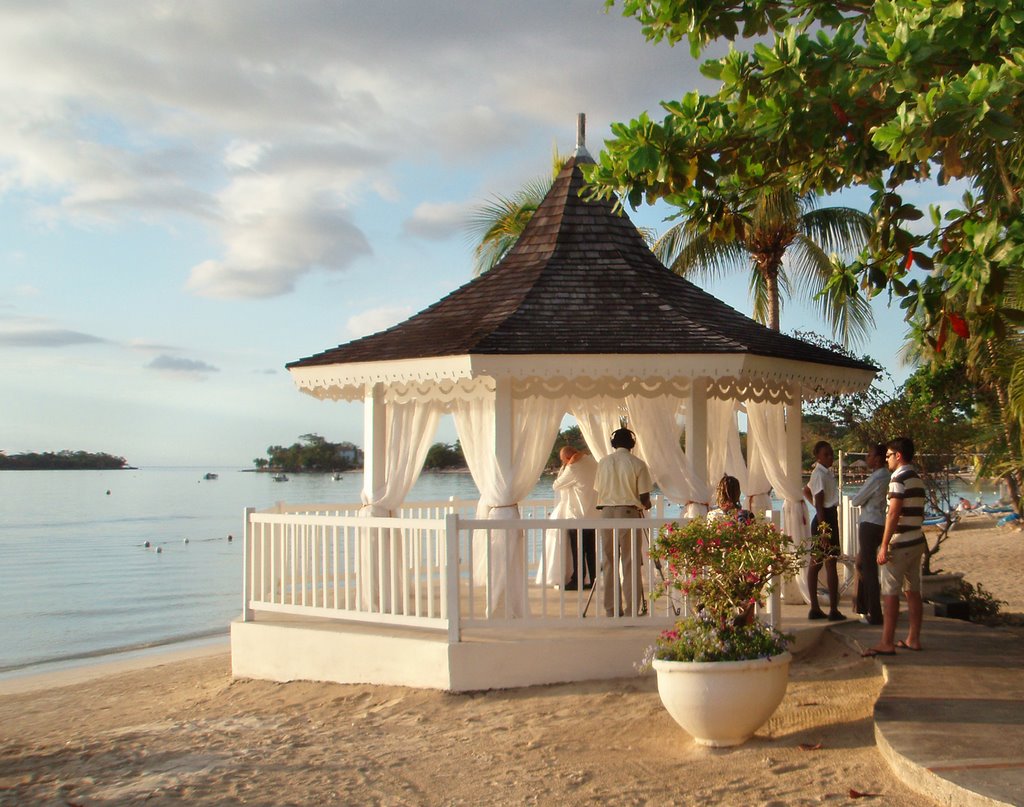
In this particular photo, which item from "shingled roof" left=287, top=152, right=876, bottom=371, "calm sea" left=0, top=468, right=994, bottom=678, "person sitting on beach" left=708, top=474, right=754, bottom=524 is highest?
"shingled roof" left=287, top=152, right=876, bottom=371

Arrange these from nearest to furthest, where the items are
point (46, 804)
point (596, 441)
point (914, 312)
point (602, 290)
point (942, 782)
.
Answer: point (942, 782) → point (46, 804) → point (914, 312) → point (602, 290) → point (596, 441)

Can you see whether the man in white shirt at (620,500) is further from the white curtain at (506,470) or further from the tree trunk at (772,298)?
the tree trunk at (772,298)

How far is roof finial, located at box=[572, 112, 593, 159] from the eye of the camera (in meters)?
12.5

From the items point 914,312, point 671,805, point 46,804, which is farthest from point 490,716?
point 914,312

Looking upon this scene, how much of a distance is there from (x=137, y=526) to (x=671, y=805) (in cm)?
5680

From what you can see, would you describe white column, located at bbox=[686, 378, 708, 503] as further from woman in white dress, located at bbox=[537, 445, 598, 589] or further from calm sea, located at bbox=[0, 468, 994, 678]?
calm sea, located at bbox=[0, 468, 994, 678]

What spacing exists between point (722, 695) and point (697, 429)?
3882mm

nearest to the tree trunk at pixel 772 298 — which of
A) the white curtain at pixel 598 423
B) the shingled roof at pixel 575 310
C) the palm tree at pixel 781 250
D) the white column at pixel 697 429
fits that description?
the palm tree at pixel 781 250

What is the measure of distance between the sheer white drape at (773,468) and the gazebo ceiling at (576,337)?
519 mm

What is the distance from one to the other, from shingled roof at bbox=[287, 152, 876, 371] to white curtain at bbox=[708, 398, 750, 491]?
1.29m

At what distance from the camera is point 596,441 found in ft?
44.8

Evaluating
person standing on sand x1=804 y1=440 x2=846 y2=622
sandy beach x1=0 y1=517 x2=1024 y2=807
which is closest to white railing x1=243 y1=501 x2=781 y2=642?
sandy beach x1=0 y1=517 x2=1024 y2=807

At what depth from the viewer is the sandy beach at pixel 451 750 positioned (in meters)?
6.45

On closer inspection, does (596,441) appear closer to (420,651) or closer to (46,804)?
(420,651)
